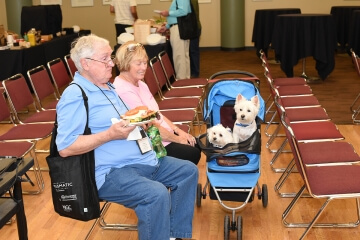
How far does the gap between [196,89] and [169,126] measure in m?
2.11

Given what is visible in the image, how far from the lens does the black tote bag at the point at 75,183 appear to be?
A: 2.92 m

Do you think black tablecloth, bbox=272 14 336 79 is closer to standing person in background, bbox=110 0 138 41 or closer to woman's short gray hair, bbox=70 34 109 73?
standing person in background, bbox=110 0 138 41

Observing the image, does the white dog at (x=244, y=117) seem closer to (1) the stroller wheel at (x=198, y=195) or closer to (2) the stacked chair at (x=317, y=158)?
(2) the stacked chair at (x=317, y=158)

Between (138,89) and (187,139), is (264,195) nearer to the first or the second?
(187,139)

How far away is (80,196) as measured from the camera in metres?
2.94

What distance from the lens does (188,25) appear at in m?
8.00

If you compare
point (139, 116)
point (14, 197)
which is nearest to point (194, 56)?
point (139, 116)

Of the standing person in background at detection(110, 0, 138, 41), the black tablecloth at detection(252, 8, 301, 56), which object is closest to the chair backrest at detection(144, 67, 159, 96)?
the standing person in background at detection(110, 0, 138, 41)

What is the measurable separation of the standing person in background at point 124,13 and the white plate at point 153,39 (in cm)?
145

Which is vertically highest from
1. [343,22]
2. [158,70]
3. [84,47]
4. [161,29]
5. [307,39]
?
[84,47]

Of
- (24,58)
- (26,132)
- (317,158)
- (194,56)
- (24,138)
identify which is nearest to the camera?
(317,158)

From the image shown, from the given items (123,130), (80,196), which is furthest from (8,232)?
(123,130)

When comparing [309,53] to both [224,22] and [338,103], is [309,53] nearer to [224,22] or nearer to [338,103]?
[338,103]

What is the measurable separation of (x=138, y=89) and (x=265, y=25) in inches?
275
